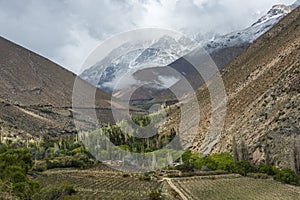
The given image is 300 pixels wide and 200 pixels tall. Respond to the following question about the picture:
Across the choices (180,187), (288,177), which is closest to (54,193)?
(180,187)

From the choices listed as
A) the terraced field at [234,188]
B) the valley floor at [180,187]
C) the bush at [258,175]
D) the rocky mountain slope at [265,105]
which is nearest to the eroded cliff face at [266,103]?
the rocky mountain slope at [265,105]

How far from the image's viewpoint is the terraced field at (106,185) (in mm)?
51713

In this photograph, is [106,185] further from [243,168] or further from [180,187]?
[243,168]

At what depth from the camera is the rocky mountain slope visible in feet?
253

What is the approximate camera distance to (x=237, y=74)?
12631cm

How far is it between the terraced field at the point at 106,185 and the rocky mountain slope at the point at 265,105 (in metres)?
24.6

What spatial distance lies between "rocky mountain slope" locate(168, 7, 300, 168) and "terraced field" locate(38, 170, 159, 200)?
24.6m

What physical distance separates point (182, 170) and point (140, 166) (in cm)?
1563

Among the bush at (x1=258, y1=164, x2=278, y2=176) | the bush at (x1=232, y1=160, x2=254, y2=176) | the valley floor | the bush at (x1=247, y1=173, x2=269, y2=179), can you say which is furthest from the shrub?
the bush at (x1=258, y1=164, x2=278, y2=176)

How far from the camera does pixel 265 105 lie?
294ft

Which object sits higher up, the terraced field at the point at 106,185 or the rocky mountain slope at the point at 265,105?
the rocky mountain slope at the point at 265,105

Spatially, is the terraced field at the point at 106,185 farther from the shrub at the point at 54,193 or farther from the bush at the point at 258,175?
the bush at the point at 258,175

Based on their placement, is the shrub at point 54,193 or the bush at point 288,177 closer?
the shrub at point 54,193

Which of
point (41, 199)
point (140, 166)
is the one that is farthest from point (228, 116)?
point (41, 199)
